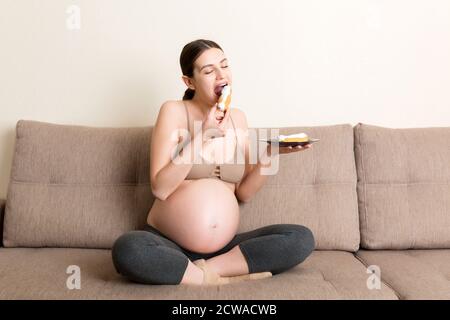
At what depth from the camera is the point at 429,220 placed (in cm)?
170

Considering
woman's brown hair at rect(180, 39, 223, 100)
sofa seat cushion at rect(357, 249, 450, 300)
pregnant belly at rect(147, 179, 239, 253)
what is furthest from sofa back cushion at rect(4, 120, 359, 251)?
woman's brown hair at rect(180, 39, 223, 100)

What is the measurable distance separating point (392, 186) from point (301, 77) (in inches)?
24.2

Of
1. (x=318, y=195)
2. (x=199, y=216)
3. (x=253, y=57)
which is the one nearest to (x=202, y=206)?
(x=199, y=216)

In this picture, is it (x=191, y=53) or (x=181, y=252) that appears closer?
(x=181, y=252)

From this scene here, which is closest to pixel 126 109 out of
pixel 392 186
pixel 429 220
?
pixel 392 186

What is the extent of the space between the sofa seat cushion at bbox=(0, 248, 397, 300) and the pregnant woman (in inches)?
2.0

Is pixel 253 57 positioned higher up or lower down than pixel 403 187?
higher up

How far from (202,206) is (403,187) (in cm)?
77

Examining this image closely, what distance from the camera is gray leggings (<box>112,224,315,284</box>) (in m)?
1.29

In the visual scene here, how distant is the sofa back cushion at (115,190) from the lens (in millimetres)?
1730

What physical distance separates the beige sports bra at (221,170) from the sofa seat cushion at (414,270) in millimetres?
511

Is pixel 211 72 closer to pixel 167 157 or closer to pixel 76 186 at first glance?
pixel 167 157

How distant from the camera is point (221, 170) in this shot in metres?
1.61
